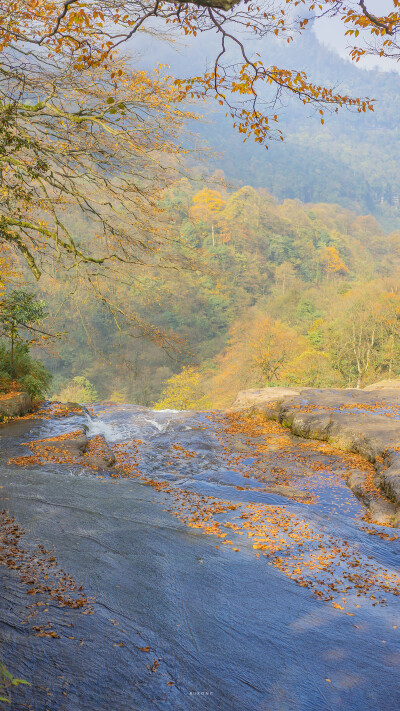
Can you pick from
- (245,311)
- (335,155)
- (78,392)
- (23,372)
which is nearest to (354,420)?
(23,372)

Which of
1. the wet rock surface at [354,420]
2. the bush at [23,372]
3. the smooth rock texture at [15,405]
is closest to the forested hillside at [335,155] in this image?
the wet rock surface at [354,420]

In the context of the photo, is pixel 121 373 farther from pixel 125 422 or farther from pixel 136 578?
pixel 136 578

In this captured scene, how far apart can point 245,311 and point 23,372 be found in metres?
23.6

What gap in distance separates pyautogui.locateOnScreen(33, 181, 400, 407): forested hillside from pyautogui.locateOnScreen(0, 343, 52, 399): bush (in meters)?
1.90

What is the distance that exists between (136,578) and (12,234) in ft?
20.6

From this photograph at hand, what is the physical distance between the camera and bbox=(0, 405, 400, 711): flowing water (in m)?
2.85

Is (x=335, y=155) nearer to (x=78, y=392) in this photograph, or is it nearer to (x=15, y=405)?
(x=78, y=392)

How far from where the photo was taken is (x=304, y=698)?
2947mm

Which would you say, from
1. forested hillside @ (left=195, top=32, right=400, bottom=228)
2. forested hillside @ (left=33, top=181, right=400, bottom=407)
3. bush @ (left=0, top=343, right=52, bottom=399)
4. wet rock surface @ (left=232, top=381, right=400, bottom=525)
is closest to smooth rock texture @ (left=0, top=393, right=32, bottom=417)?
bush @ (left=0, top=343, right=52, bottom=399)

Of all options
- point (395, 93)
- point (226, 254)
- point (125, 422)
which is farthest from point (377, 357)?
point (395, 93)

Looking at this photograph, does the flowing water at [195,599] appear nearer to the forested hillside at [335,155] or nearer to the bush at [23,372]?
the bush at [23,372]

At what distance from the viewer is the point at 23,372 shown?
42.7ft

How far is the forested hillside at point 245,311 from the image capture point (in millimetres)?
22688

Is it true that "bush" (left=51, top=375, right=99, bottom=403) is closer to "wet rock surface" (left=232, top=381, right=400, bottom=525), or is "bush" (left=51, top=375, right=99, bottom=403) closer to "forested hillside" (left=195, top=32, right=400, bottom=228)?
"wet rock surface" (left=232, top=381, right=400, bottom=525)
